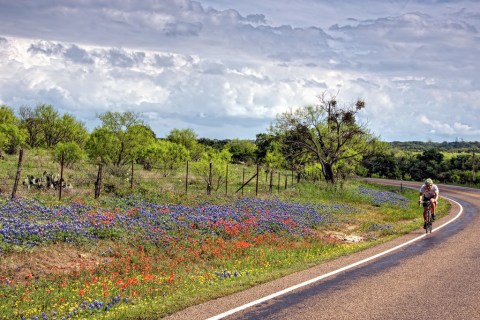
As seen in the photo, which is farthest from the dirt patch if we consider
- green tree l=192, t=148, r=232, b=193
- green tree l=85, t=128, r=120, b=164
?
green tree l=85, t=128, r=120, b=164

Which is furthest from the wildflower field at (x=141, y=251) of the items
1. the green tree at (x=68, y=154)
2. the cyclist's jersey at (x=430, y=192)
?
the green tree at (x=68, y=154)

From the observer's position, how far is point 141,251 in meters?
14.1

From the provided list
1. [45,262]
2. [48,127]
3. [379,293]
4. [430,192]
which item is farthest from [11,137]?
[379,293]

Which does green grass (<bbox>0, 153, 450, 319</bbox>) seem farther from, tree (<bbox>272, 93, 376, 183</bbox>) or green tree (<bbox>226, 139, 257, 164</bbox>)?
green tree (<bbox>226, 139, 257, 164</bbox>)

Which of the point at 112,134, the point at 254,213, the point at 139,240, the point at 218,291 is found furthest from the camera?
the point at 112,134

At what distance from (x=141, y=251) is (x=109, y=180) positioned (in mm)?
12511

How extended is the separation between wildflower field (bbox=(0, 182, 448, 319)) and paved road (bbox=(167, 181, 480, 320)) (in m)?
0.66

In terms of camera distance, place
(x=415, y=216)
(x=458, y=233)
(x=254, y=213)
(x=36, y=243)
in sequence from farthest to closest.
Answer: (x=415, y=216) < (x=254, y=213) < (x=458, y=233) < (x=36, y=243)

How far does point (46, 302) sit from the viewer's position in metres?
9.52

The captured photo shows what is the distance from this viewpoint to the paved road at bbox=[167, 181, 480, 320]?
808 cm

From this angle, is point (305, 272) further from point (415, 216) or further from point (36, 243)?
point (415, 216)

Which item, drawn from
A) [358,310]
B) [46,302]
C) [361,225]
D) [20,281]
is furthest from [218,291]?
[361,225]

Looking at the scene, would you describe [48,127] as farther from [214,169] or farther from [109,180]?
[109,180]

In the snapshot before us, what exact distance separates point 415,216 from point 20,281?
81.5 feet
